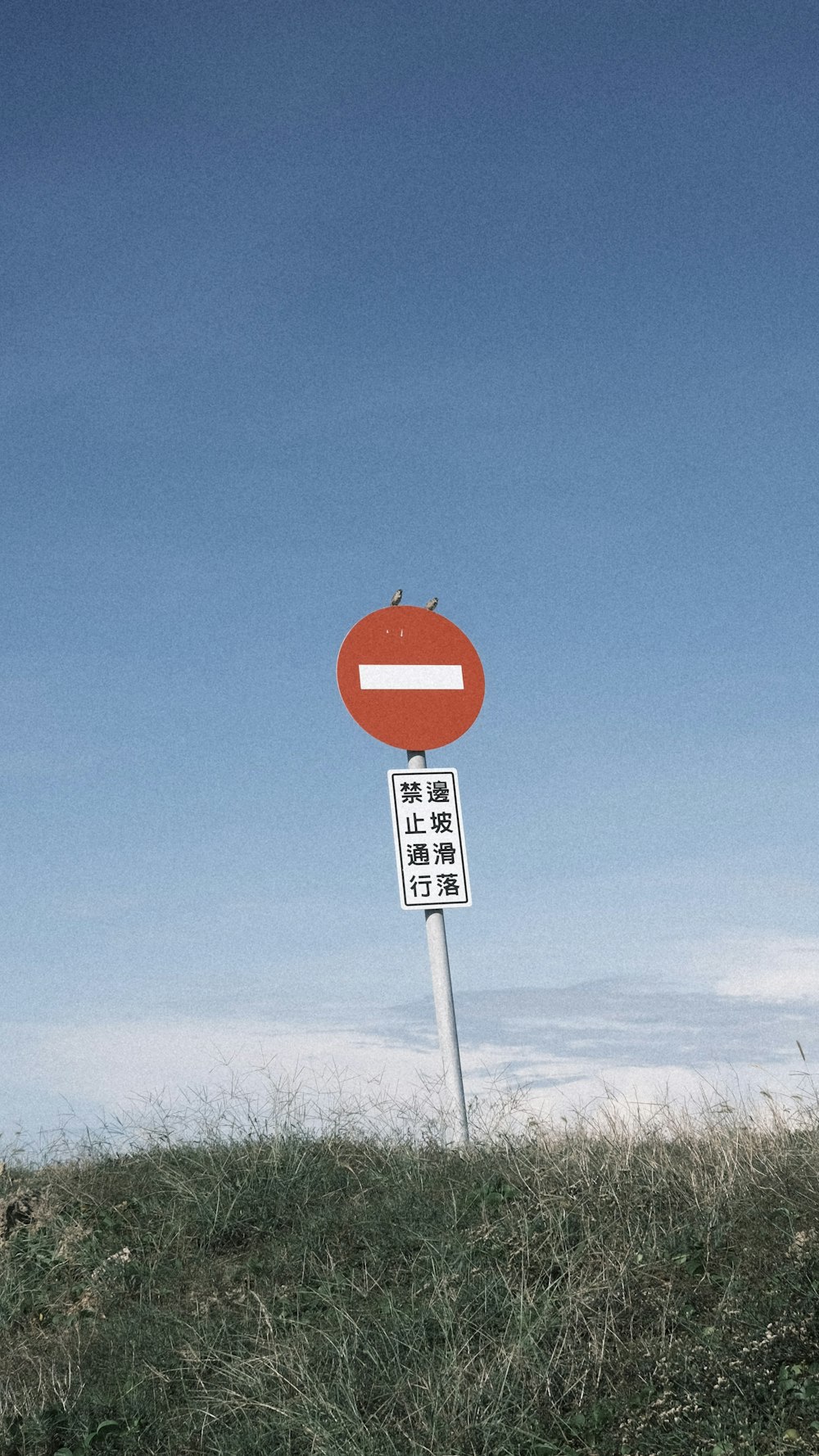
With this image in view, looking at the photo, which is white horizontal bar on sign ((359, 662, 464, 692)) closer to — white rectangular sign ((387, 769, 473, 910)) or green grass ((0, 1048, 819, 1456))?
white rectangular sign ((387, 769, 473, 910))

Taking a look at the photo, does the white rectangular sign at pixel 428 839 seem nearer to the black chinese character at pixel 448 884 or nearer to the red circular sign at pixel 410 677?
the black chinese character at pixel 448 884

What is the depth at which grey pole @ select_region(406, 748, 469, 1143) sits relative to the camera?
7898 millimetres

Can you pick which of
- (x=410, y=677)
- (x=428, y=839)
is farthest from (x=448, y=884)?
(x=410, y=677)

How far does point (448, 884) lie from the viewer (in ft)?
27.8

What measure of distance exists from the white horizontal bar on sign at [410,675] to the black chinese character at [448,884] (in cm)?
142

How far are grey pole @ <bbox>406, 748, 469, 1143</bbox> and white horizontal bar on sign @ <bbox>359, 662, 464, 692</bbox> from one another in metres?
0.52

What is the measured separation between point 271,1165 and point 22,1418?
2200mm

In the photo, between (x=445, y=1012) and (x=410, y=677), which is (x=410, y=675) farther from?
(x=445, y=1012)

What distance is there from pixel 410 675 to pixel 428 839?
1.26 metres

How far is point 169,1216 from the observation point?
669cm

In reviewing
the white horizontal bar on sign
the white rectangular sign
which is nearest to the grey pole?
the white rectangular sign

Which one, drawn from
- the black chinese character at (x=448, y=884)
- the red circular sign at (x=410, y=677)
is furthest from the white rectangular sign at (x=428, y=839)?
the red circular sign at (x=410, y=677)

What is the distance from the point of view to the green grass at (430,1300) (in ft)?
15.0

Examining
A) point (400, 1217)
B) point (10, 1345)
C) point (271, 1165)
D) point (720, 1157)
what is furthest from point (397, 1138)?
point (10, 1345)
